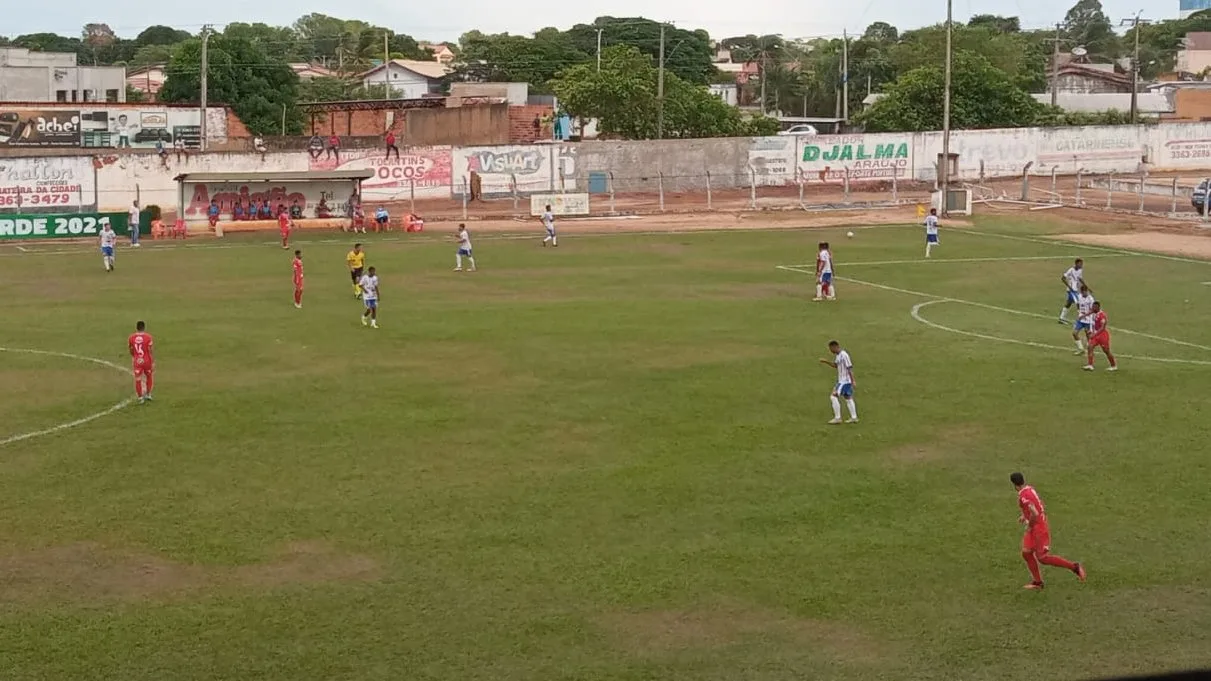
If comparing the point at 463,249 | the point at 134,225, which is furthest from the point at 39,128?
the point at 463,249

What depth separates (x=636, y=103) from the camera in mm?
88500

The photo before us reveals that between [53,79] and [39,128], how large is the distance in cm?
2294

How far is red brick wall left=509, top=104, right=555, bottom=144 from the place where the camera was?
94438mm

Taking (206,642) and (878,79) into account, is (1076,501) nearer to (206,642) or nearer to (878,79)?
(206,642)

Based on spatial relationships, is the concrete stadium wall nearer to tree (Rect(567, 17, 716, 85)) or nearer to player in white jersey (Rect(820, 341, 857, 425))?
player in white jersey (Rect(820, 341, 857, 425))

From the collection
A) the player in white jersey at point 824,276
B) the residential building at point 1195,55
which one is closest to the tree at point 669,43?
the residential building at point 1195,55

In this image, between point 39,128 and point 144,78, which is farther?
point 144,78

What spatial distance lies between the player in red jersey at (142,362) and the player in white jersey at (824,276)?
64.3ft

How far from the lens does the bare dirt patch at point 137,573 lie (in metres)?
16.7

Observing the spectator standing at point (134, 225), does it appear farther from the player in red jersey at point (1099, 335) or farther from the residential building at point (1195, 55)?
the residential building at point (1195, 55)

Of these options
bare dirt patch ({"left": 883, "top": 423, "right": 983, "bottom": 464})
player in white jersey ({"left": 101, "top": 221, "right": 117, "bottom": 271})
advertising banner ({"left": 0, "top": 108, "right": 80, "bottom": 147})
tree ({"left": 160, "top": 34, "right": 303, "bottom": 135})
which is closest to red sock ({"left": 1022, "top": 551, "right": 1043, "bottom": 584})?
bare dirt patch ({"left": 883, "top": 423, "right": 983, "bottom": 464})

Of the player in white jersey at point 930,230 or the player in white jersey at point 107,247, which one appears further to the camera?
the player in white jersey at point 930,230

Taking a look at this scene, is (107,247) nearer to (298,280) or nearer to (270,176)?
(298,280)

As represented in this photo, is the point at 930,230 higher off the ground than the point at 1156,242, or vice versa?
the point at 930,230
